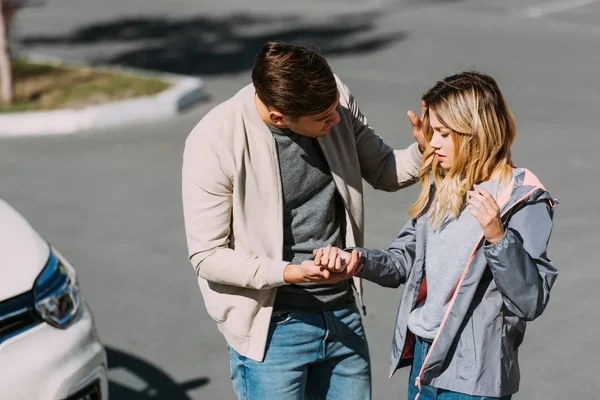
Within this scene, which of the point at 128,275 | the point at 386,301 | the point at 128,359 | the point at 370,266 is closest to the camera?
the point at 370,266

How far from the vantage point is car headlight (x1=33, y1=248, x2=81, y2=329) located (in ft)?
11.1

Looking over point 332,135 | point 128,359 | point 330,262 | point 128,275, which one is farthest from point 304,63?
point 128,275

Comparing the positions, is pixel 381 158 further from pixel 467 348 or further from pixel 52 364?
pixel 52 364

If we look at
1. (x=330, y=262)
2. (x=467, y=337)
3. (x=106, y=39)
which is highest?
(x=330, y=262)

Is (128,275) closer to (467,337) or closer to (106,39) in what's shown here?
(467,337)

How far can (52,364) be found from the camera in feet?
10.5

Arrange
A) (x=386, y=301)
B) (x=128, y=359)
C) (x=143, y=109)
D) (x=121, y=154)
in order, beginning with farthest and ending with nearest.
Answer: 1. (x=143, y=109)
2. (x=121, y=154)
3. (x=386, y=301)
4. (x=128, y=359)

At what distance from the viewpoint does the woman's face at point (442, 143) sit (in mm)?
2508

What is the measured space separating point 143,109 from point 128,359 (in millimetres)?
5159

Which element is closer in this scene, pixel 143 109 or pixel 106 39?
pixel 143 109

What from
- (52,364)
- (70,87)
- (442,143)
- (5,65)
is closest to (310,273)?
(442,143)

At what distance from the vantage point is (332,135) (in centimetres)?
287

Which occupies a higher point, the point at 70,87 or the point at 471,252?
the point at 471,252

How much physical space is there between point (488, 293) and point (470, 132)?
0.48 meters
